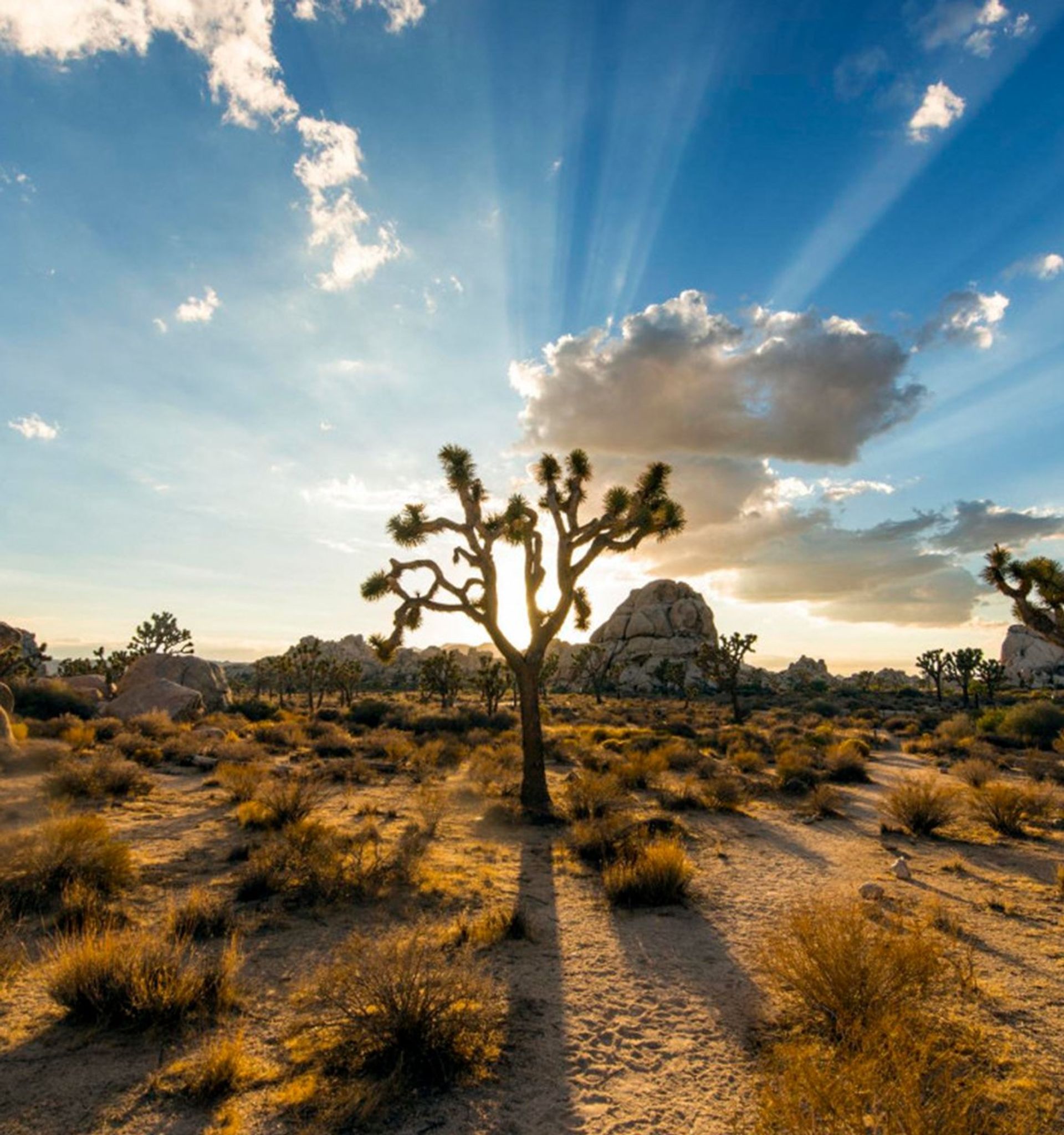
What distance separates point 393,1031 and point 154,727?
69.3 ft

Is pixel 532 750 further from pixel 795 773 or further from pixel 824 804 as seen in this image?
pixel 795 773

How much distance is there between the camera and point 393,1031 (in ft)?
14.0

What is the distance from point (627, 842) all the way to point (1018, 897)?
5049 mm

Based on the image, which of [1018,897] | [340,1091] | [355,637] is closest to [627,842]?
[1018,897]

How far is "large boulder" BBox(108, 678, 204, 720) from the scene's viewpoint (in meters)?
26.7

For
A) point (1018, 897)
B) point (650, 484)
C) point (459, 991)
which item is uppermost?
point (650, 484)

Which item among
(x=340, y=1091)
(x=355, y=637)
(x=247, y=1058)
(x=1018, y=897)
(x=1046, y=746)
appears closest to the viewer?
(x=340, y=1091)

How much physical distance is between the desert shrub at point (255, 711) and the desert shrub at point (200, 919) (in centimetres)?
2653

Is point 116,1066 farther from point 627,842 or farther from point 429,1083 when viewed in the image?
point 627,842

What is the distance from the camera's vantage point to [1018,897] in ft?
26.2

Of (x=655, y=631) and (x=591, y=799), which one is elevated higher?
(x=655, y=631)

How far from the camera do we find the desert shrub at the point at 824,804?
42.7ft

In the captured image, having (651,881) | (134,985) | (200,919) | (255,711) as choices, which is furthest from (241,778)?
(255,711)

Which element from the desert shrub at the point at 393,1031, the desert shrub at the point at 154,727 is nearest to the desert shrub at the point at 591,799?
the desert shrub at the point at 393,1031
